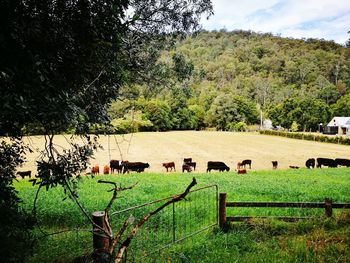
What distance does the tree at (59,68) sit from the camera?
4.41 meters

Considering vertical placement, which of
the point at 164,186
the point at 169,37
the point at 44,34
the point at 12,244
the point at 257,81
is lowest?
the point at 164,186

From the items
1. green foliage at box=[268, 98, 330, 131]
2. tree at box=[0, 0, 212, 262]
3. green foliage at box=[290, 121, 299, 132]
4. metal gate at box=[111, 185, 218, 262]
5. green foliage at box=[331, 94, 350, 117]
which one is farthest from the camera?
green foliage at box=[331, 94, 350, 117]

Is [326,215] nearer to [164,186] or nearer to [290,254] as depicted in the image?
[290,254]

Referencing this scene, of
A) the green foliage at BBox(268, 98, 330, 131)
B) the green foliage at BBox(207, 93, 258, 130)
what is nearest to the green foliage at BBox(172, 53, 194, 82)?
the green foliage at BBox(268, 98, 330, 131)

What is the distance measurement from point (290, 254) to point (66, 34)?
6636mm

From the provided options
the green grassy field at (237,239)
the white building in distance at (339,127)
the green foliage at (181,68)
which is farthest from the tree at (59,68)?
the white building in distance at (339,127)

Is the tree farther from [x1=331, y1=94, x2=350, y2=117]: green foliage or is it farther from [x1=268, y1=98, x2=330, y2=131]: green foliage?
[x1=331, y1=94, x2=350, y2=117]: green foliage

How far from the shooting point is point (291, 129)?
104 m

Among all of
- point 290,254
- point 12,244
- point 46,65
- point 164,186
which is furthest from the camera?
point 164,186

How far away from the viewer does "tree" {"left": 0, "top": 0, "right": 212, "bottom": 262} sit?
441 cm

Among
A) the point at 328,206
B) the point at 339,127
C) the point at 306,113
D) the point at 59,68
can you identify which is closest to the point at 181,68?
the point at 59,68

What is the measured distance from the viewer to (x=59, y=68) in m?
5.90

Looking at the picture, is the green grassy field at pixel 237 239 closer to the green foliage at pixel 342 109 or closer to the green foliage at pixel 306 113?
the green foliage at pixel 306 113

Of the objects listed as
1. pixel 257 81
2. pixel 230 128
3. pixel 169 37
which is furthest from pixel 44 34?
pixel 257 81
